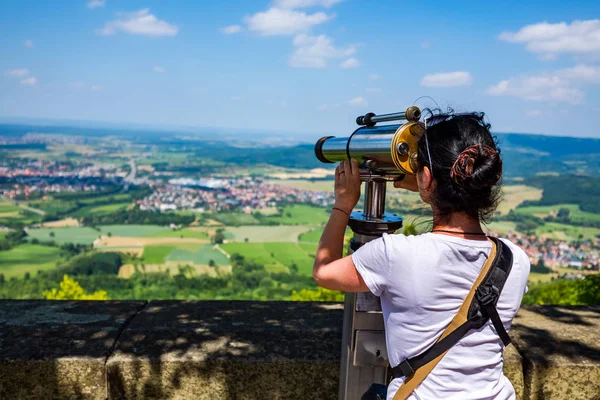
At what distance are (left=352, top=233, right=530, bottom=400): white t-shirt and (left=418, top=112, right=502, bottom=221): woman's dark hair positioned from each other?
0.35ft

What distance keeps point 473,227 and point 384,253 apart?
0.28 metres

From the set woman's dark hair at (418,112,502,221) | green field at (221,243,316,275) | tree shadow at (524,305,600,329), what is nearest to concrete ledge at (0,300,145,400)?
woman's dark hair at (418,112,502,221)

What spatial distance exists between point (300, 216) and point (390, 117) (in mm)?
44303

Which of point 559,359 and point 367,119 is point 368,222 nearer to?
point 367,119

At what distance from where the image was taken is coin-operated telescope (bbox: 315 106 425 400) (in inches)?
61.6

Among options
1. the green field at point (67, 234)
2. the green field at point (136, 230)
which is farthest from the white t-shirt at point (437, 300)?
the green field at point (136, 230)

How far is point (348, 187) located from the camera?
64.3 inches

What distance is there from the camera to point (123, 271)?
25906mm

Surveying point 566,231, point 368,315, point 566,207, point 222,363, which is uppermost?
point 368,315

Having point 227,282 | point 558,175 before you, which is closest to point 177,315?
point 227,282

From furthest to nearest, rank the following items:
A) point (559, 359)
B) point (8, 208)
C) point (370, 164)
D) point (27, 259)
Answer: point (8, 208)
point (27, 259)
point (559, 359)
point (370, 164)

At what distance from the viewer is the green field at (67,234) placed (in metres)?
35.2

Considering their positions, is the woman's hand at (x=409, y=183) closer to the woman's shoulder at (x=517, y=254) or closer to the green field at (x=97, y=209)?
the woman's shoulder at (x=517, y=254)

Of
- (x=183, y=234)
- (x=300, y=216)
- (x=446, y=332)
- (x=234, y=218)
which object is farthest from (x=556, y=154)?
(x=446, y=332)
